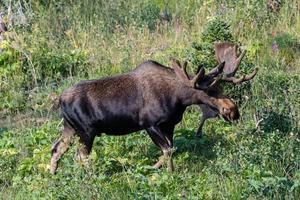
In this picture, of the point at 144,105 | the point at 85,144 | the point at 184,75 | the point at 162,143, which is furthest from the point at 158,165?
the point at 184,75

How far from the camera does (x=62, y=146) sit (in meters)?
8.54

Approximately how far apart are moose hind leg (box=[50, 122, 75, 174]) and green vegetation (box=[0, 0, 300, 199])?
0.42ft

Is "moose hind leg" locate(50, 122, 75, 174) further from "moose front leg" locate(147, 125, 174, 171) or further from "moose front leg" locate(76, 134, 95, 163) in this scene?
"moose front leg" locate(147, 125, 174, 171)

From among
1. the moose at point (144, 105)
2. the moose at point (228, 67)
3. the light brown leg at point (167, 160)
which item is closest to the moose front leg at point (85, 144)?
the moose at point (144, 105)

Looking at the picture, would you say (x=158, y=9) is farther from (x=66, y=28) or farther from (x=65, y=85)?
(x=65, y=85)

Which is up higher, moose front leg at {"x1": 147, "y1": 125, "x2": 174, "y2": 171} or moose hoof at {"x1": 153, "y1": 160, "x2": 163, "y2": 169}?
moose front leg at {"x1": 147, "y1": 125, "x2": 174, "y2": 171}

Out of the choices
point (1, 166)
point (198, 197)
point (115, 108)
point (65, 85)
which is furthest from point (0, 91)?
point (198, 197)

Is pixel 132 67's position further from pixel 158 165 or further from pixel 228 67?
pixel 158 165

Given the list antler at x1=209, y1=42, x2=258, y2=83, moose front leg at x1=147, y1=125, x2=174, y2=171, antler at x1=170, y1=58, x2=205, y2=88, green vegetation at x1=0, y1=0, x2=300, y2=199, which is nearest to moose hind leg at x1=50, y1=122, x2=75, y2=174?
green vegetation at x1=0, y1=0, x2=300, y2=199

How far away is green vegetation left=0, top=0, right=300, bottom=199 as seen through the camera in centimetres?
730

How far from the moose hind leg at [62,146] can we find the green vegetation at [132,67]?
129 millimetres

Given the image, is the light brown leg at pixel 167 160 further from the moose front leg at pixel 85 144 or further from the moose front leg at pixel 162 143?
the moose front leg at pixel 85 144

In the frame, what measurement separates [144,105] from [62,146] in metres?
1.00

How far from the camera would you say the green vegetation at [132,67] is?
287 inches
